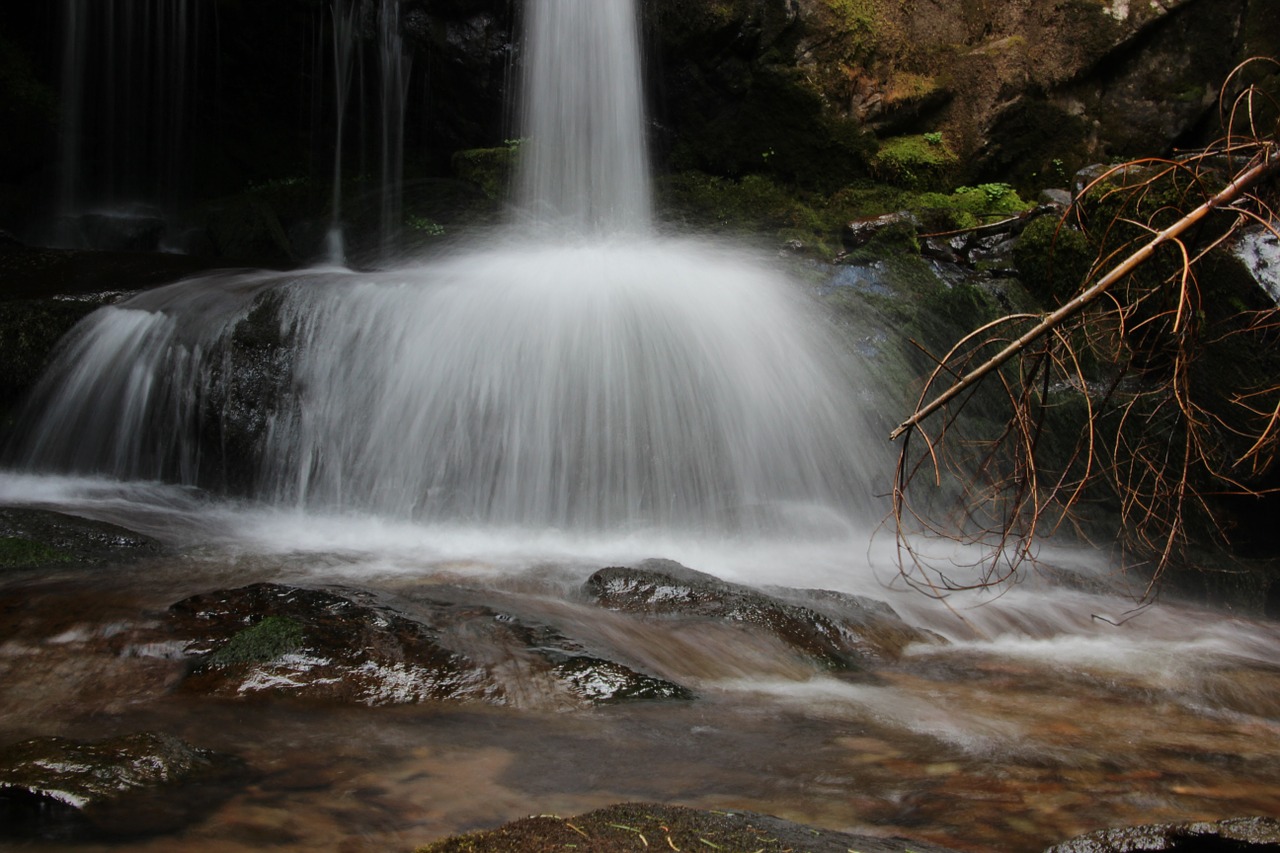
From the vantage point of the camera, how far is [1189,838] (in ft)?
7.66

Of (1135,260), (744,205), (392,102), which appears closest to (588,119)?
(744,205)

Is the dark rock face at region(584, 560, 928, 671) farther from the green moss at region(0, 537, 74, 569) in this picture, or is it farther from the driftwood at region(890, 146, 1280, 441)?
the green moss at region(0, 537, 74, 569)

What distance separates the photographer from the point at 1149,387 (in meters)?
7.20

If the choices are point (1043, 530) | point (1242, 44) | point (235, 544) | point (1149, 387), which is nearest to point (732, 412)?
point (1043, 530)

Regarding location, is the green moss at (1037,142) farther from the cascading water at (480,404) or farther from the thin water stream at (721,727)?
the thin water stream at (721,727)

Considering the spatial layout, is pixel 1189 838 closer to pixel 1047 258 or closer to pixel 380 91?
pixel 1047 258

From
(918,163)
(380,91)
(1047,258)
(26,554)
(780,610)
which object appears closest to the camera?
(780,610)

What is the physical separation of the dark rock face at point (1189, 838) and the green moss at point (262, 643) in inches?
110

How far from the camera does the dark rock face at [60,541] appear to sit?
517cm

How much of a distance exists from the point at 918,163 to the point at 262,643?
31.8 feet

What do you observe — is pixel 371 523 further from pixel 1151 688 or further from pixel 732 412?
pixel 1151 688

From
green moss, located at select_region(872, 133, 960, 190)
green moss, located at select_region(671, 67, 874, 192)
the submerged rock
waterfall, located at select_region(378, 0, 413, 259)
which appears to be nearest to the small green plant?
waterfall, located at select_region(378, 0, 413, 259)

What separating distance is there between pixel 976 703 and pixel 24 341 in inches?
300

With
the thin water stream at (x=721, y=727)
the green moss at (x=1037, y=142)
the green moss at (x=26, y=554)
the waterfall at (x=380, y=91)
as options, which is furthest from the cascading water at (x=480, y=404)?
the green moss at (x=1037, y=142)
